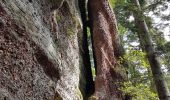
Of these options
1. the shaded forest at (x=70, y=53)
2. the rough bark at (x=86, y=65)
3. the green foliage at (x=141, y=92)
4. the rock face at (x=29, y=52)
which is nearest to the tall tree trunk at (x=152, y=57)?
the shaded forest at (x=70, y=53)

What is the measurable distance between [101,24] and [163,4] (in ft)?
8.32

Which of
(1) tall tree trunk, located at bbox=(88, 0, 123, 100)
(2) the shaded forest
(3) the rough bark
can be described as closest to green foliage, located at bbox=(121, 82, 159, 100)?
(2) the shaded forest

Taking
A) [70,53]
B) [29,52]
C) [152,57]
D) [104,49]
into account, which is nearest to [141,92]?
[152,57]

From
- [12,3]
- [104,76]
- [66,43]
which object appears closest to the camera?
[12,3]

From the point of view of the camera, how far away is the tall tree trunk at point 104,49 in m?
10.2

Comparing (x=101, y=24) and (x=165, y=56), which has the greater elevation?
(x=101, y=24)

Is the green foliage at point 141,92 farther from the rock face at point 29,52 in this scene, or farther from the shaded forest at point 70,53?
the rock face at point 29,52

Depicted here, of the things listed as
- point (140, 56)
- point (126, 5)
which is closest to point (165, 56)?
point (140, 56)

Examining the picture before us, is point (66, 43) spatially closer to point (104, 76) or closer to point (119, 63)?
point (104, 76)

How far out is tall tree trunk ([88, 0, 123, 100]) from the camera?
10.2 metres

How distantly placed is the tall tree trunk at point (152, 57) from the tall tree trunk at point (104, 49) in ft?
3.48

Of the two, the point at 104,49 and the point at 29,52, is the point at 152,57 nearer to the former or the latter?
the point at 104,49

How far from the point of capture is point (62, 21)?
8781 millimetres

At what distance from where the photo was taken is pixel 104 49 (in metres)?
11.2
